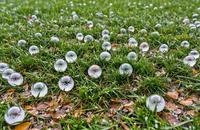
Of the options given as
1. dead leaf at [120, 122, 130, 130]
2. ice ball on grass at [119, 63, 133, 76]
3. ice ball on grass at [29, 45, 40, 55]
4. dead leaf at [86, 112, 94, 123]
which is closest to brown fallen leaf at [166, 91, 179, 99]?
ice ball on grass at [119, 63, 133, 76]

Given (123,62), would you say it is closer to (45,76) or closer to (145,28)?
(45,76)

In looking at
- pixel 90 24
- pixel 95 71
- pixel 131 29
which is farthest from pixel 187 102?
pixel 90 24

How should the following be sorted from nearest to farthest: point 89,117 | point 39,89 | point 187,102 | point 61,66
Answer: point 89,117 → point 187,102 → point 39,89 → point 61,66

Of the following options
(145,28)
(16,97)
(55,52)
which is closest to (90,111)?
(16,97)

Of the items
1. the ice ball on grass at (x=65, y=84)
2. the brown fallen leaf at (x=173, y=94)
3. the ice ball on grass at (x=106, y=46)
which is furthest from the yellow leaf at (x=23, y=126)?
the ice ball on grass at (x=106, y=46)

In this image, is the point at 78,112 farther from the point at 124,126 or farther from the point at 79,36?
the point at 79,36

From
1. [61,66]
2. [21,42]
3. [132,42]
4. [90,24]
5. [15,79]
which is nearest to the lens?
[15,79]
